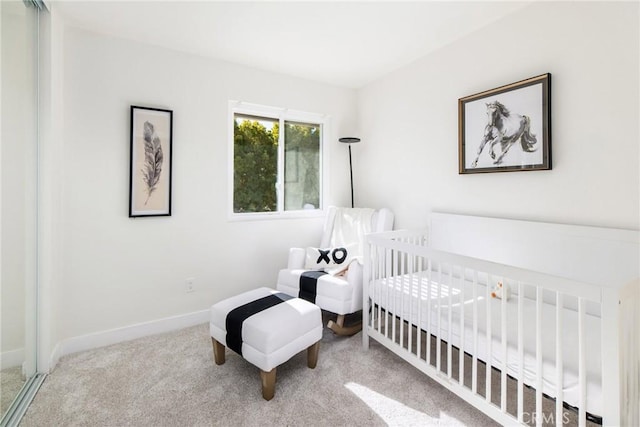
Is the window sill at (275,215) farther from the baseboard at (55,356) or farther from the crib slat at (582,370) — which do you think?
the crib slat at (582,370)

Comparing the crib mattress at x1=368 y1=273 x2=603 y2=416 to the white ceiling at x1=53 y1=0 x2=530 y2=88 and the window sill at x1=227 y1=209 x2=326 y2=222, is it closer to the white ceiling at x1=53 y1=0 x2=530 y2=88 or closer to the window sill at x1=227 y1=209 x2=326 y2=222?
the window sill at x1=227 y1=209 x2=326 y2=222

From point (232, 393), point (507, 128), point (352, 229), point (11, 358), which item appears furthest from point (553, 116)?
point (11, 358)

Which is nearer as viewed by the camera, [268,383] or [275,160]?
[268,383]

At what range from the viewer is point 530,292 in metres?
2.04

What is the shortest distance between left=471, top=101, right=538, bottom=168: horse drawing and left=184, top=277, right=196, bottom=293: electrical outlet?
2530 mm

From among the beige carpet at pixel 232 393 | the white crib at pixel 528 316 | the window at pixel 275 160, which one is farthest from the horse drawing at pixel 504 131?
the window at pixel 275 160

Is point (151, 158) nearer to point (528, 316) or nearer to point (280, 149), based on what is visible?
point (280, 149)

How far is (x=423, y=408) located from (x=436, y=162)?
6.07 feet

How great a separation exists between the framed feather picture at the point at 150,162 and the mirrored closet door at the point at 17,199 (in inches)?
23.4

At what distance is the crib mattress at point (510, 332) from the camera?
3.91 feet

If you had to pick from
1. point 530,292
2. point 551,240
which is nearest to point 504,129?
point 551,240

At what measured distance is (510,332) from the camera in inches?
59.0

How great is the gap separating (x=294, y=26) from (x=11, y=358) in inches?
104

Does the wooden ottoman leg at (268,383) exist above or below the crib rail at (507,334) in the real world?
below
